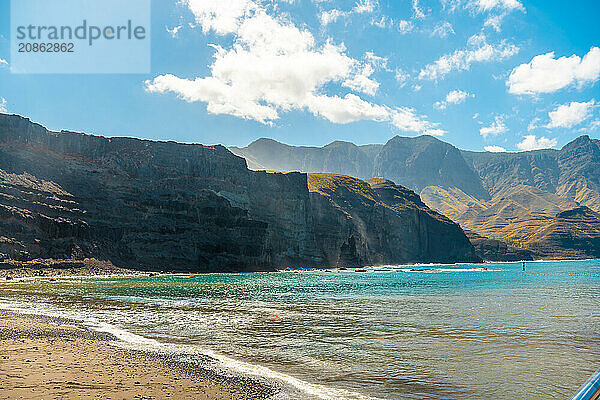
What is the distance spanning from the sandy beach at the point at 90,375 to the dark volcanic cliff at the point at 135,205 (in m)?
124

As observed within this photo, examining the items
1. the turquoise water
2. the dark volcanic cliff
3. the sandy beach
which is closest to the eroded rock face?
the dark volcanic cliff

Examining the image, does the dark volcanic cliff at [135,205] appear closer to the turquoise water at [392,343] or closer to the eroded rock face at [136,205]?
the eroded rock face at [136,205]

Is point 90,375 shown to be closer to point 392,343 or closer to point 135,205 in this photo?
point 392,343

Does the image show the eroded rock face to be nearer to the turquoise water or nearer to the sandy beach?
the turquoise water

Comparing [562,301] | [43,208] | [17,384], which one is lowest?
[562,301]

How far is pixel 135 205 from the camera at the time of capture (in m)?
165

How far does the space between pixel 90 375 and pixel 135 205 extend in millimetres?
157790

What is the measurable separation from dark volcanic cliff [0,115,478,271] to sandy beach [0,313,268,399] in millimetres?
123977

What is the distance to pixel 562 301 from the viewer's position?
5147cm

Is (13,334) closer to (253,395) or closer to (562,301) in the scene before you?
(253,395)

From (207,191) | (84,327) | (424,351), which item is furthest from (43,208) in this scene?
(424,351)

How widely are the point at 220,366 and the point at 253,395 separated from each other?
16.8 feet

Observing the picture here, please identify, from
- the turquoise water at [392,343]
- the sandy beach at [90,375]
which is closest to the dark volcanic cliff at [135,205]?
the turquoise water at [392,343]

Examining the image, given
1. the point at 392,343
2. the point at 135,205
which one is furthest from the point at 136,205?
the point at 392,343
